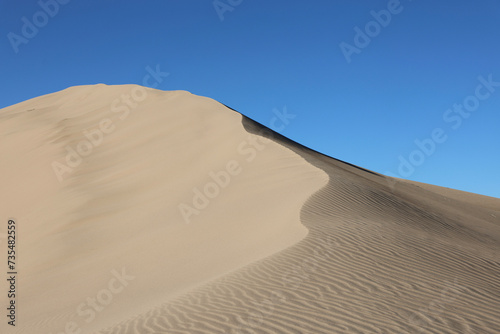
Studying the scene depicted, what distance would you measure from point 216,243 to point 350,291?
4.81 m

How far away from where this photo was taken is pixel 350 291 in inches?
252

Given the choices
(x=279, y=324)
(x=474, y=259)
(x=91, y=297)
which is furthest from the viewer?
(x=91, y=297)

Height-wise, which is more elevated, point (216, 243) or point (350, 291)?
point (216, 243)

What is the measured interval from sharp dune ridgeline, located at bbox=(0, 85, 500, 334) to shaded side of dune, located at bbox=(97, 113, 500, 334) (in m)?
0.03

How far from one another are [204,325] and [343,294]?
1.87 metres

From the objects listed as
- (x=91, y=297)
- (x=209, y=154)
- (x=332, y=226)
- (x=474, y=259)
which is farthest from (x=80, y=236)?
(x=474, y=259)

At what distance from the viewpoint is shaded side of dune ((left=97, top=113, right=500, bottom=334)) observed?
564 cm

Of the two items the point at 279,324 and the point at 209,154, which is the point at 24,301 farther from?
the point at 209,154

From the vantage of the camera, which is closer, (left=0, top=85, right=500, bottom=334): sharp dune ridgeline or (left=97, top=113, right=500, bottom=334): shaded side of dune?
(left=97, top=113, right=500, bottom=334): shaded side of dune

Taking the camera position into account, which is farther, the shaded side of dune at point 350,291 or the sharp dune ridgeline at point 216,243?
the sharp dune ridgeline at point 216,243

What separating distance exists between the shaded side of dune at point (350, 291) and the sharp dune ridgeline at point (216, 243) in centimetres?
3

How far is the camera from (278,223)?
10.2 m

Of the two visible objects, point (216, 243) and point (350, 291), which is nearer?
point (350, 291)

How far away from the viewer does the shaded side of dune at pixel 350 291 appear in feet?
18.5
